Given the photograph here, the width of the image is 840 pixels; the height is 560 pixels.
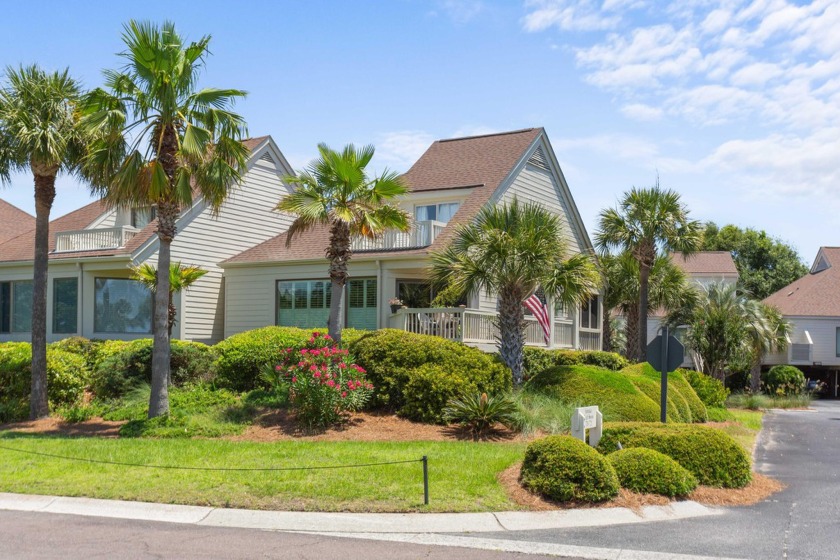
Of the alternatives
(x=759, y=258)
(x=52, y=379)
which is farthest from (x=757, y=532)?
(x=759, y=258)

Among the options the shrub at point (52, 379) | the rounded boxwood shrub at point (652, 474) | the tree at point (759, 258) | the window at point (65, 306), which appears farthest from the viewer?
the tree at point (759, 258)

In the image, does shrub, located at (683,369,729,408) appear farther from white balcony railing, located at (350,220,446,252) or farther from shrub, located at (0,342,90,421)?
shrub, located at (0,342,90,421)

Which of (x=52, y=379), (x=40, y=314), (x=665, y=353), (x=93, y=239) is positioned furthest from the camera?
(x=93, y=239)

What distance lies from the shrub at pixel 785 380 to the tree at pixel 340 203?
28.7 meters

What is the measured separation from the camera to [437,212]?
27812mm

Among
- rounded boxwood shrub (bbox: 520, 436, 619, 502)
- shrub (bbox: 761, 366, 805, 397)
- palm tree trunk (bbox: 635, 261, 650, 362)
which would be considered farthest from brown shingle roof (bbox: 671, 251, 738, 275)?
rounded boxwood shrub (bbox: 520, 436, 619, 502)

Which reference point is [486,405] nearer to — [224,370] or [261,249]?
[224,370]

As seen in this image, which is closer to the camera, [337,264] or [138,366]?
[337,264]

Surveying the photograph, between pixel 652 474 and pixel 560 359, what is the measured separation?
1452 cm

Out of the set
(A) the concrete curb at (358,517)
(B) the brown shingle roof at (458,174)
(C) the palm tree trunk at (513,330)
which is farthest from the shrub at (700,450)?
(B) the brown shingle roof at (458,174)

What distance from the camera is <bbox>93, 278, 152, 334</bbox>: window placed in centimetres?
2736

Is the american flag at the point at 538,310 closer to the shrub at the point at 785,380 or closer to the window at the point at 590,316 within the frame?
the window at the point at 590,316

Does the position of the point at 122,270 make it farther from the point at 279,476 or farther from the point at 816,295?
the point at 816,295

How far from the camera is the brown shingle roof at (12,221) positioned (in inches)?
1337
